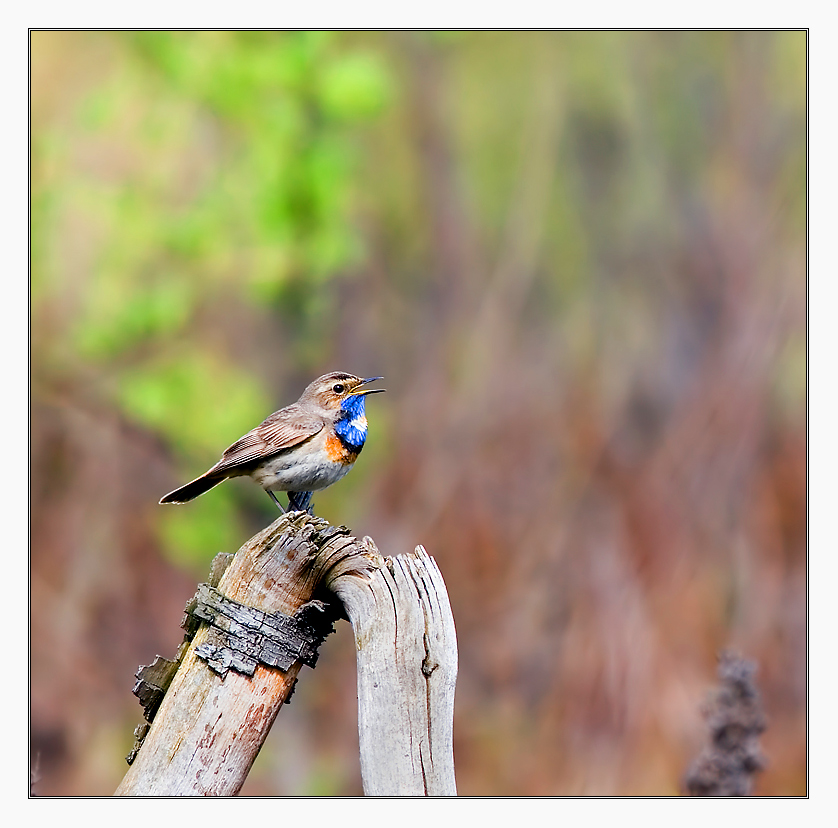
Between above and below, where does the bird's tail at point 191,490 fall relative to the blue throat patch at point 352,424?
below

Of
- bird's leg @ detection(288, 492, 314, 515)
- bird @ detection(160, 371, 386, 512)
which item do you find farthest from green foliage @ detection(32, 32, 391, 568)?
bird @ detection(160, 371, 386, 512)

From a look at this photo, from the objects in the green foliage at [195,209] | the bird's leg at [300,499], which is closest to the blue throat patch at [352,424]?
the bird's leg at [300,499]

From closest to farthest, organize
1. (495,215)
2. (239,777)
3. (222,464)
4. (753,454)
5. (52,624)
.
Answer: (239,777) < (222,464) < (753,454) < (52,624) < (495,215)

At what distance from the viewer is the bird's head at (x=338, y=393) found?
12.4ft

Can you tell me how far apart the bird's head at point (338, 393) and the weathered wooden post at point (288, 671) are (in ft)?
4.21

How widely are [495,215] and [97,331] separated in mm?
2681

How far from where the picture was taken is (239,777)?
2.39 meters

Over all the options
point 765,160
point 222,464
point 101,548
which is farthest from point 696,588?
point 101,548

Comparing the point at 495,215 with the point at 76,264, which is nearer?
the point at 76,264

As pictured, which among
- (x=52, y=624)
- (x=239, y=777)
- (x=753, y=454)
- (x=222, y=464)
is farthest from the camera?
(x=52, y=624)

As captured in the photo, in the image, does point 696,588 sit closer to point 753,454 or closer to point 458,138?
point 753,454

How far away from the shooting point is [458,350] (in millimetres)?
6344

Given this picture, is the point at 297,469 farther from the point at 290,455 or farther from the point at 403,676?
the point at 403,676

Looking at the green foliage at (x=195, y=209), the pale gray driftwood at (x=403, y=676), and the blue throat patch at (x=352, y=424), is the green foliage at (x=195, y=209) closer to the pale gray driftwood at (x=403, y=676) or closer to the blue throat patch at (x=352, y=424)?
the blue throat patch at (x=352, y=424)
